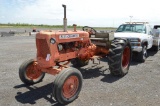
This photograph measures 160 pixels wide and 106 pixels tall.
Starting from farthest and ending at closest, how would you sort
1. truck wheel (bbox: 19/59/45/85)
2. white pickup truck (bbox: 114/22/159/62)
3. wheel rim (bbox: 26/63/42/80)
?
white pickup truck (bbox: 114/22/159/62) < wheel rim (bbox: 26/63/42/80) < truck wheel (bbox: 19/59/45/85)

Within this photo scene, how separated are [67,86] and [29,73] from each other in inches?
66.4

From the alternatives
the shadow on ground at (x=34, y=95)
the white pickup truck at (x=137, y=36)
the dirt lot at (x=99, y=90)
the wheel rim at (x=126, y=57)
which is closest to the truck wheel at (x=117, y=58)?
the dirt lot at (x=99, y=90)

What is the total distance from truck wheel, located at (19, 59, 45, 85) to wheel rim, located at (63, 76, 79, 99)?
60.0 inches

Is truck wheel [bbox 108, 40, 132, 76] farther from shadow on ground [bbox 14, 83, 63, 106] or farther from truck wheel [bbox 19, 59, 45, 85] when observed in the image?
truck wheel [bbox 19, 59, 45, 85]

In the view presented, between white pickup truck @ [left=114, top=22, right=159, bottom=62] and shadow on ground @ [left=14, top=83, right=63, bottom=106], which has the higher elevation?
white pickup truck @ [left=114, top=22, right=159, bottom=62]

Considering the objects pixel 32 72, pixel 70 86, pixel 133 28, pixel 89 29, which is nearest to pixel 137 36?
pixel 133 28

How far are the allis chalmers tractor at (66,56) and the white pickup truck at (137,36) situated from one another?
1462 mm

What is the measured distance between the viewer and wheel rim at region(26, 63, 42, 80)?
19.8 ft

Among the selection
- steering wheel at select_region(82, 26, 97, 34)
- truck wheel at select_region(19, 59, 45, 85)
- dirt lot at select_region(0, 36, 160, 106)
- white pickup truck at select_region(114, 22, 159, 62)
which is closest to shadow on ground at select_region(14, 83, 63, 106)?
dirt lot at select_region(0, 36, 160, 106)

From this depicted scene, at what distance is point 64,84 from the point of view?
15.8 feet

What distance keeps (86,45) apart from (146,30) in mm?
4599

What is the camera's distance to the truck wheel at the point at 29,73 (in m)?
5.88

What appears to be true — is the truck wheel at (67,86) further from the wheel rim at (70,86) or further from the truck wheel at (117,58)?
the truck wheel at (117,58)

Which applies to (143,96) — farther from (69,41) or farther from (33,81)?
(33,81)
